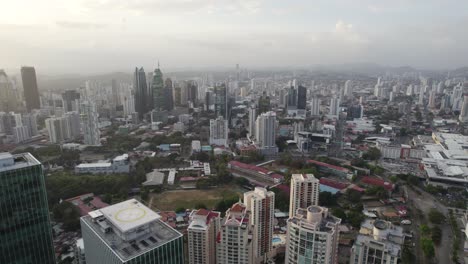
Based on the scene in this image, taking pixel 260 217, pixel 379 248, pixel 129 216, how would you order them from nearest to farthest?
pixel 129 216
pixel 379 248
pixel 260 217

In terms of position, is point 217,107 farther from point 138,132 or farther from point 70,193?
point 70,193

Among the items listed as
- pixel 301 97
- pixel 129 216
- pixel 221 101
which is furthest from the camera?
pixel 301 97

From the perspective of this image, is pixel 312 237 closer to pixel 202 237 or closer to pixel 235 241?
pixel 235 241

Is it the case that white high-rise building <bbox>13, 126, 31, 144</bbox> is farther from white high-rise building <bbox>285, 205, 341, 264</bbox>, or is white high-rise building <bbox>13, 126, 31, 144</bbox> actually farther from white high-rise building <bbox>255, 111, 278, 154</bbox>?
white high-rise building <bbox>285, 205, 341, 264</bbox>

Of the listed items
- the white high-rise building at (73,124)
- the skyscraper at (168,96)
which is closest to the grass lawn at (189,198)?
the white high-rise building at (73,124)

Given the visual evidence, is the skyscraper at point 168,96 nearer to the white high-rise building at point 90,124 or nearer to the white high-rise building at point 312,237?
the white high-rise building at point 90,124

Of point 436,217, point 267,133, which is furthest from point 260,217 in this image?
point 267,133

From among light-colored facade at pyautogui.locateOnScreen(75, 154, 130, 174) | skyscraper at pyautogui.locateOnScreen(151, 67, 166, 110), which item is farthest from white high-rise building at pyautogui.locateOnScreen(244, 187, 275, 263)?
skyscraper at pyautogui.locateOnScreen(151, 67, 166, 110)
